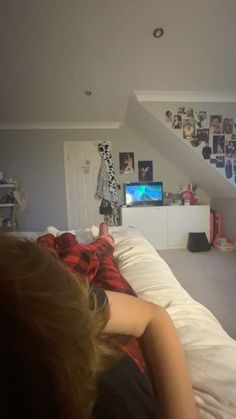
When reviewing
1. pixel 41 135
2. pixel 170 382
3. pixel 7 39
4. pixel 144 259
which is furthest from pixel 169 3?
pixel 41 135

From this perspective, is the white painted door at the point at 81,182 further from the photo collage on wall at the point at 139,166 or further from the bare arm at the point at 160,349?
the bare arm at the point at 160,349

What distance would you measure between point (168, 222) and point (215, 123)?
1.43m

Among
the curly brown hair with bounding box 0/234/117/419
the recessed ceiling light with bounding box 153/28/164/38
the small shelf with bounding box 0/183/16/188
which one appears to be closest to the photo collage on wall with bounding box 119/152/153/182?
the small shelf with bounding box 0/183/16/188

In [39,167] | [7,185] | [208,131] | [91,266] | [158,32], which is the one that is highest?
[158,32]

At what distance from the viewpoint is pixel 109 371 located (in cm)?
40

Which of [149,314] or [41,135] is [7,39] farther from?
[149,314]

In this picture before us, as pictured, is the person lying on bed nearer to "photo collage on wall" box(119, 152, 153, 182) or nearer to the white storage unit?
the white storage unit

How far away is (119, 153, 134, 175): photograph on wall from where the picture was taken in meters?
3.84

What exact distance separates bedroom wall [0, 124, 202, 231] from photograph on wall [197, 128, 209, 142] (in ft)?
3.47

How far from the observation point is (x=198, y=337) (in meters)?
0.72

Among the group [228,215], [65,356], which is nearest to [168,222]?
[228,215]

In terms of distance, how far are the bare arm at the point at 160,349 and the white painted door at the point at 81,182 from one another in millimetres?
3367

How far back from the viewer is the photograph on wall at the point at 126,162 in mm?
3844

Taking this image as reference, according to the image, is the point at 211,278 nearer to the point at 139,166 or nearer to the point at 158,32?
the point at 139,166
